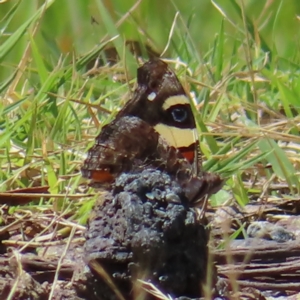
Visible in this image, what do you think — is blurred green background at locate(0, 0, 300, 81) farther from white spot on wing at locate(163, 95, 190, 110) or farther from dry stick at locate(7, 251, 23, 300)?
dry stick at locate(7, 251, 23, 300)

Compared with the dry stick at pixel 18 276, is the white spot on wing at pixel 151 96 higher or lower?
higher

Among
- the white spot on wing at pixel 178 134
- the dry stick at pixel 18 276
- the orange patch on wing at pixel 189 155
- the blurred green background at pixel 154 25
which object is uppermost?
the blurred green background at pixel 154 25

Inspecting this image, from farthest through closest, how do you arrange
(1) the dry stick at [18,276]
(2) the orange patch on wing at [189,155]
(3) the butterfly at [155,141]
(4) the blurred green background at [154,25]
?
(4) the blurred green background at [154,25] < (2) the orange patch on wing at [189,155] < (3) the butterfly at [155,141] < (1) the dry stick at [18,276]

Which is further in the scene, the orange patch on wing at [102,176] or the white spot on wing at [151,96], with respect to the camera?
the white spot on wing at [151,96]

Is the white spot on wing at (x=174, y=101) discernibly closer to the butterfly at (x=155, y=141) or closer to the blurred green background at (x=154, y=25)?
the butterfly at (x=155, y=141)

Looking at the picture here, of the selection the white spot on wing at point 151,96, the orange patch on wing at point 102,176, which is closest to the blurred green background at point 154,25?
the white spot on wing at point 151,96

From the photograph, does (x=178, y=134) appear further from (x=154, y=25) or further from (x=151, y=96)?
(x=154, y=25)

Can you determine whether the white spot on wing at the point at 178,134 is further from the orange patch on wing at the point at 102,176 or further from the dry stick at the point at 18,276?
the dry stick at the point at 18,276

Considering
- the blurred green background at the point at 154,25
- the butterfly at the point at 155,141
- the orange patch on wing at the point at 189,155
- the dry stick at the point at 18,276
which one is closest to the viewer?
the dry stick at the point at 18,276

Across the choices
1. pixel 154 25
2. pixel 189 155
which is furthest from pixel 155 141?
pixel 154 25

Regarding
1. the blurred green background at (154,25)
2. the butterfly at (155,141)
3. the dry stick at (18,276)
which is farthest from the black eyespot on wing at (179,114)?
the blurred green background at (154,25)

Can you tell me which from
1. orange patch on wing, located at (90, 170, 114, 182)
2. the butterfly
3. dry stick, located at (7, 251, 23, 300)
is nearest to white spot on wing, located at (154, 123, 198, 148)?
the butterfly
